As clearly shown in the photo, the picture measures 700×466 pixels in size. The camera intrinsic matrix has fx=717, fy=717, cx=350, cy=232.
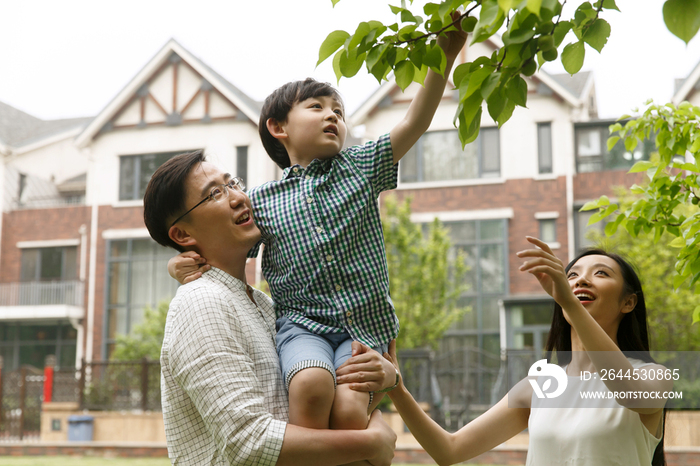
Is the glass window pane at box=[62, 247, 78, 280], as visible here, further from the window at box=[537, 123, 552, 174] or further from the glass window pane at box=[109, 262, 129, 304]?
the window at box=[537, 123, 552, 174]

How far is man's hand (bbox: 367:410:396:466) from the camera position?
2.11 m

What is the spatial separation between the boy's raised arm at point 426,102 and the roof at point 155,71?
19.2 meters

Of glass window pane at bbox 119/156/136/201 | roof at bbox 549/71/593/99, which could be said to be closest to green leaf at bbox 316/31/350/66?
roof at bbox 549/71/593/99

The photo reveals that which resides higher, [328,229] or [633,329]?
[328,229]

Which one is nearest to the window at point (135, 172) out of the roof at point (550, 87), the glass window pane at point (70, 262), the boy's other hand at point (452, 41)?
the glass window pane at point (70, 262)

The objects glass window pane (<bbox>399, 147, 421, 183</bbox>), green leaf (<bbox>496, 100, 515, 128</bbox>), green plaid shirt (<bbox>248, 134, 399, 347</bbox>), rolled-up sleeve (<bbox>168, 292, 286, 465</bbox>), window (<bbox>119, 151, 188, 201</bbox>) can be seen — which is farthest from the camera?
window (<bbox>119, 151, 188, 201</bbox>)

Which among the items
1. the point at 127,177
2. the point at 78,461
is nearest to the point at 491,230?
the point at 127,177

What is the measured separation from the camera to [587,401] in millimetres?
2807

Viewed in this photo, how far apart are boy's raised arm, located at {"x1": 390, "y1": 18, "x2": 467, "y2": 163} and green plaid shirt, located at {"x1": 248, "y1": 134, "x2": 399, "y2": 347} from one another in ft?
0.17

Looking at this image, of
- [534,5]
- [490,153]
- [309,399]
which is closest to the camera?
[534,5]

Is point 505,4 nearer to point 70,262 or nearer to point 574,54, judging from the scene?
point 574,54

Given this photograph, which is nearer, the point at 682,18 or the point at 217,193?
the point at 682,18

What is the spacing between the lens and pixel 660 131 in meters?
3.61

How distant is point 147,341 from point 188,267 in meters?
17.1
